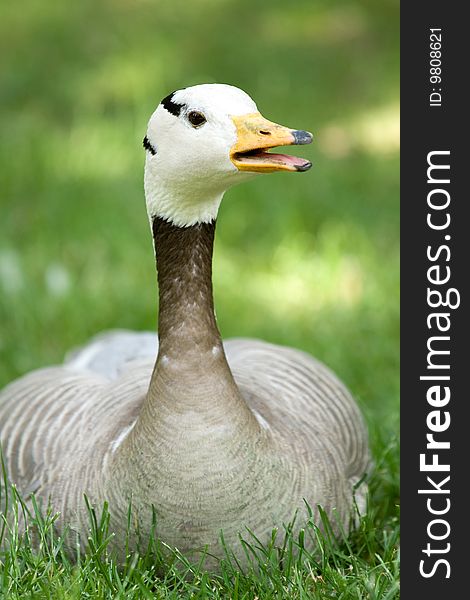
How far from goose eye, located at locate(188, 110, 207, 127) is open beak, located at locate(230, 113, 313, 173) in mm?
96

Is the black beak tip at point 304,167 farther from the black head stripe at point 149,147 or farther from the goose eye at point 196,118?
the black head stripe at point 149,147

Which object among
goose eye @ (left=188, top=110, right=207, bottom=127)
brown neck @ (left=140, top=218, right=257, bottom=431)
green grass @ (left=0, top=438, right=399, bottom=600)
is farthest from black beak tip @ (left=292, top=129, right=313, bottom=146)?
green grass @ (left=0, top=438, right=399, bottom=600)

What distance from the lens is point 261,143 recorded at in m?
2.89

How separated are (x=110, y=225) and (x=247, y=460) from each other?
11.6 ft

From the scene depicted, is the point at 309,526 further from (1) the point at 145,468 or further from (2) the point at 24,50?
(2) the point at 24,50

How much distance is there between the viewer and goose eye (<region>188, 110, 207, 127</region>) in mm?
3020

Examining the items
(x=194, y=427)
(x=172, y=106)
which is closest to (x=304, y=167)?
(x=172, y=106)

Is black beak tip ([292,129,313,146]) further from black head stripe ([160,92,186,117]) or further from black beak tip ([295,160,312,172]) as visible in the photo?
black head stripe ([160,92,186,117])

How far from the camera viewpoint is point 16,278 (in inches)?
233

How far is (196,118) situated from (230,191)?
3.74 m

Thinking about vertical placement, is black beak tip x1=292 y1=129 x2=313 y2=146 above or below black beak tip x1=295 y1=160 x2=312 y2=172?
above

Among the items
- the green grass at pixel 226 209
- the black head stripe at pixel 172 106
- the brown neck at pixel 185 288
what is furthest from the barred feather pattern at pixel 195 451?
the black head stripe at pixel 172 106

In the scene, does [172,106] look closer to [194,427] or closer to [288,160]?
[288,160]

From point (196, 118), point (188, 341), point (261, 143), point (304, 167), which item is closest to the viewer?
point (304, 167)
